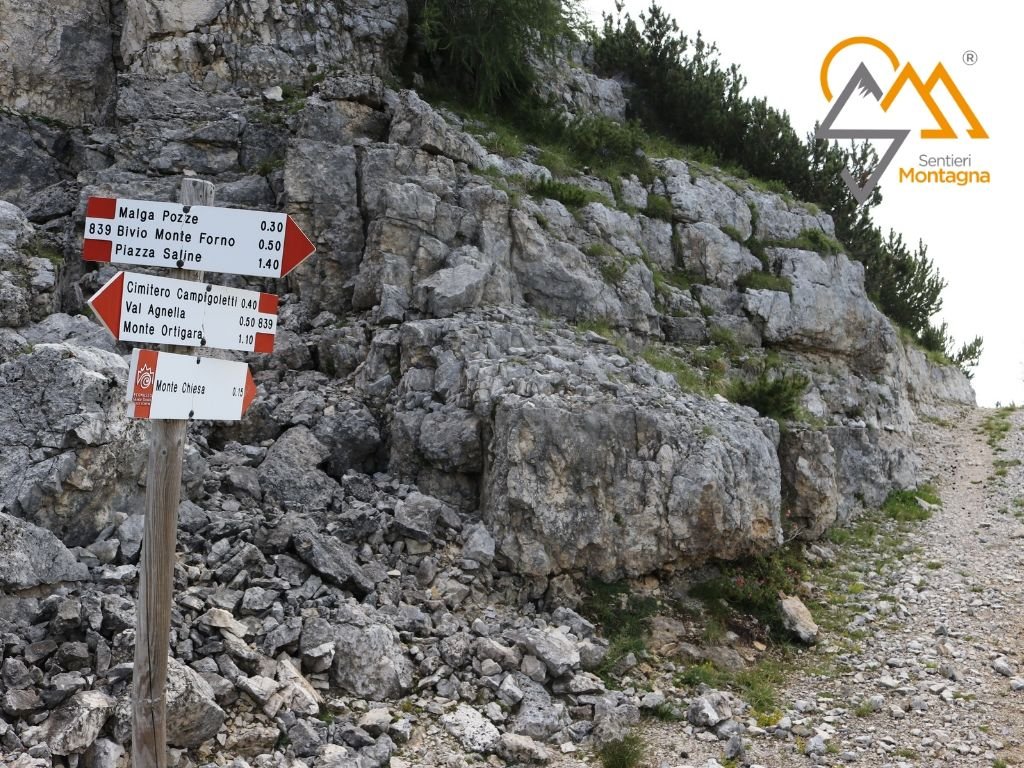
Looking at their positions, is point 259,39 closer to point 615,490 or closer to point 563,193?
point 563,193

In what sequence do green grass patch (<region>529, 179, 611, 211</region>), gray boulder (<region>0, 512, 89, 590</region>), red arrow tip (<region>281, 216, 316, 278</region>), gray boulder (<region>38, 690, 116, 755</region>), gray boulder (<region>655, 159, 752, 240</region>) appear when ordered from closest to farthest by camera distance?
red arrow tip (<region>281, 216, 316, 278</region>), gray boulder (<region>38, 690, 116, 755</region>), gray boulder (<region>0, 512, 89, 590</region>), green grass patch (<region>529, 179, 611, 211</region>), gray boulder (<region>655, 159, 752, 240</region>)

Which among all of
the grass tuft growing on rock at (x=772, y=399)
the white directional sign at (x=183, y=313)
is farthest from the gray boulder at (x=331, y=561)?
the grass tuft growing on rock at (x=772, y=399)

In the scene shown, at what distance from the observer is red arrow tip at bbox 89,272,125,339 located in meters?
4.59

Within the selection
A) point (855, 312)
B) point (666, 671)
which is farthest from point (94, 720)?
point (855, 312)

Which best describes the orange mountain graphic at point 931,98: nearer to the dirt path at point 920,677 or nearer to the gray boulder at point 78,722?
the dirt path at point 920,677

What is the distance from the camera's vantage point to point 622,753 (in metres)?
7.43

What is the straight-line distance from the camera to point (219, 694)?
6.51 m

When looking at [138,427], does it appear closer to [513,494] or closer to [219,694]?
[219,694]

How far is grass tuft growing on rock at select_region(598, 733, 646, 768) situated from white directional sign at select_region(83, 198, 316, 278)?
231 inches

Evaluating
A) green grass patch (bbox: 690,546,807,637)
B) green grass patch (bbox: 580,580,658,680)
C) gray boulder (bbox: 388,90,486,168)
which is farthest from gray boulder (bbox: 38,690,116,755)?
gray boulder (bbox: 388,90,486,168)

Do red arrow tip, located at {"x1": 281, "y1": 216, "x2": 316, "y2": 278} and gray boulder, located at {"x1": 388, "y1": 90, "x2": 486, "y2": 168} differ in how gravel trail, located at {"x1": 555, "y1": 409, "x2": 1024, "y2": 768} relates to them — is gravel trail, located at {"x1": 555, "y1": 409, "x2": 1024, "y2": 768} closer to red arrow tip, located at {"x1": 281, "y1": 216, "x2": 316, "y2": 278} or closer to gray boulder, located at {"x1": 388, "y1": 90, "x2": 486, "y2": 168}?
red arrow tip, located at {"x1": 281, "y1": 216, "x2": 316, "y2": 278}

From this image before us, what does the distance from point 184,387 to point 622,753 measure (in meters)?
5.75

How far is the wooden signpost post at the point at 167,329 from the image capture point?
4.68 meters

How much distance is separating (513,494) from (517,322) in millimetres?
3890
